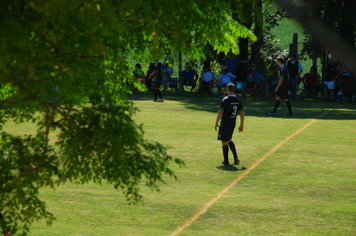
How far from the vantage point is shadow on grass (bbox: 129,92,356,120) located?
26.1 metres

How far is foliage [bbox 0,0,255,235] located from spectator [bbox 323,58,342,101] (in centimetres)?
2604

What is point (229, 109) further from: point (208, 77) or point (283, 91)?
point (208, 77)

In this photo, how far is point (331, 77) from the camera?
3145cm

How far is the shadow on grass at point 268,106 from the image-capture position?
85.6 ft

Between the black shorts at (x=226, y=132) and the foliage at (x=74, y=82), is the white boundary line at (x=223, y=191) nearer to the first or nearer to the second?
the black shorts at (x=226, y=132)

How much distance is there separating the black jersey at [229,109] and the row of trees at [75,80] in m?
7.42

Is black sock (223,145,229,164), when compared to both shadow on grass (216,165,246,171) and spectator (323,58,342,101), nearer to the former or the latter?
shadow on grass (216,165,246,171)

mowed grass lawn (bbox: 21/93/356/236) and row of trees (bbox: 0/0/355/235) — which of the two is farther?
mowed grass lawn (bbox: 21/93/356/236)

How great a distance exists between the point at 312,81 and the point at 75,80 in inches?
1143

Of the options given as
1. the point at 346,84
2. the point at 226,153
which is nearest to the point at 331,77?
the point at 346,84

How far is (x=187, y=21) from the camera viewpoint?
582 centimetres

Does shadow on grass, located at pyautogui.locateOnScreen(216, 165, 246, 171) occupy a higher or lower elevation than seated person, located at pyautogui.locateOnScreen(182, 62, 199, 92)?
lower

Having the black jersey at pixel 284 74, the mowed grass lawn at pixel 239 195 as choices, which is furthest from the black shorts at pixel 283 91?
the mowed grass lawn at pixel 239 195

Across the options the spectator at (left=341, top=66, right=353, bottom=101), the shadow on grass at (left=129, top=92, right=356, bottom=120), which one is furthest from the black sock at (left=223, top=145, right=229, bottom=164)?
the spectator at (left=341, top=66, right=353, bottom=101)
